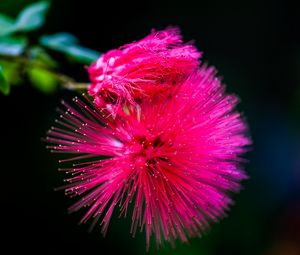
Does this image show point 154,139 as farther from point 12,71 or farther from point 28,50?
point 12,71

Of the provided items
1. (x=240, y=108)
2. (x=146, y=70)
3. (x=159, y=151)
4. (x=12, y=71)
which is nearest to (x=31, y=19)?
(x=12, y=71)

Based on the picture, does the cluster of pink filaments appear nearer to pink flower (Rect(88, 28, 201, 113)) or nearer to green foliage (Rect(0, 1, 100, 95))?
pink flower (Rect(88, 28, 201, 113))

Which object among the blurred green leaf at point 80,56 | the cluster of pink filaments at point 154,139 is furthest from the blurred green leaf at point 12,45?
the cluster of pink filaments at point 154,139

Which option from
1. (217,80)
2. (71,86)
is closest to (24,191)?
(71,86)

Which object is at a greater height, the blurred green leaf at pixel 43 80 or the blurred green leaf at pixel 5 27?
the blurred green leaf at pixel 5 27

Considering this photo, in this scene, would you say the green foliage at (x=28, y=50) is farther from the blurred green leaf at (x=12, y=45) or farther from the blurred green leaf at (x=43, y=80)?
the blurred green leaf at (x=43, y=80)

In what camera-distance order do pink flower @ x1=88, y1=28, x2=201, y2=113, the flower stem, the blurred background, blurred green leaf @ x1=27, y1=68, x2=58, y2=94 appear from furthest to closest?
the blurred background, blurred green leaf @ x1=27, y1=68, x2=58, y2=94, the flower stem, pink flower @ x1=88, y1=28, x2=201, y2=113

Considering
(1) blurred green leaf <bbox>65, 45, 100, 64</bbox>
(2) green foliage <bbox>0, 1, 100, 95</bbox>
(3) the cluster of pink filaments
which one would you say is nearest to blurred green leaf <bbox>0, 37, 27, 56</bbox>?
(2) green foliage <bbox>0, 1, 100, 95</bbox>
